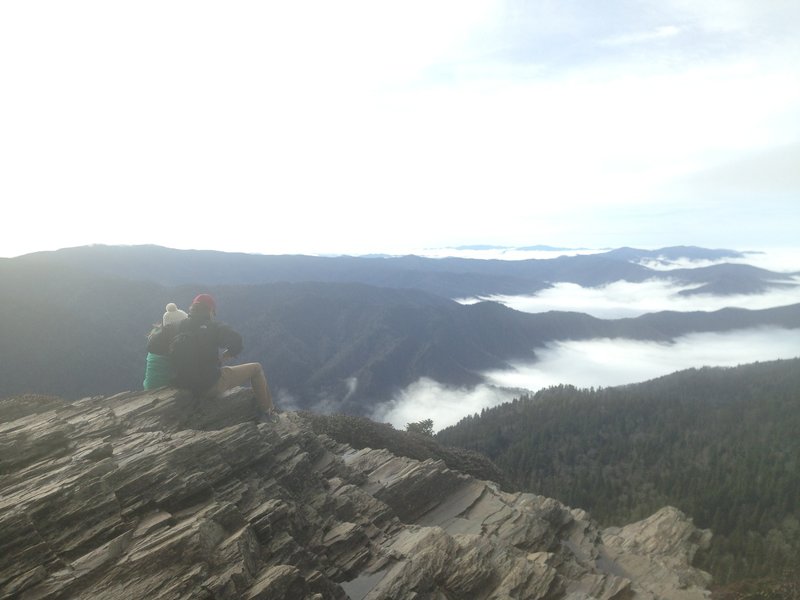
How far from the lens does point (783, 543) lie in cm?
9956

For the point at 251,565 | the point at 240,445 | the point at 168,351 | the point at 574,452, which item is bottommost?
the point at 574,452

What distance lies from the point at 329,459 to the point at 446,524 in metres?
9.65

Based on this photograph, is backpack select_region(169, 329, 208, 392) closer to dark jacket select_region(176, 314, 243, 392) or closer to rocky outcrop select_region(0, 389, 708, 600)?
dark jacket select_region(176, 314, 243, 392)

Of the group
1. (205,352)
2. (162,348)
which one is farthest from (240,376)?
(162,348)

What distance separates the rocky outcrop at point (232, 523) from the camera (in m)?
16.0

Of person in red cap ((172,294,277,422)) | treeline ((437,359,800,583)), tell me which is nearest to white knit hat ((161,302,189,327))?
person in red cap ((172,294,277,422))

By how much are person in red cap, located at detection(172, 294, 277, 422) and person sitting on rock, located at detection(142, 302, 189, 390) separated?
75 cm

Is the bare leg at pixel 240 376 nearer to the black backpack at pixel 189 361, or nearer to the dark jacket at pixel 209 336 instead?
the black backpack at pixel 189 361

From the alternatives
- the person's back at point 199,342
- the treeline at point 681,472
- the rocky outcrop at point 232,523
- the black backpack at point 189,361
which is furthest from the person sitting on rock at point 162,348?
the treeline at point 681,472

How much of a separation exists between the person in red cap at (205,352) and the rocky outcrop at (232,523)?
8.75 ft

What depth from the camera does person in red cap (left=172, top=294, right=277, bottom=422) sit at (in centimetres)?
2273

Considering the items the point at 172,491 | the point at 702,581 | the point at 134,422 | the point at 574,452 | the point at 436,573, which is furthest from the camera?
the point at 574,452

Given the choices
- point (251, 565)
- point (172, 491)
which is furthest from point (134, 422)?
point (251, 565)

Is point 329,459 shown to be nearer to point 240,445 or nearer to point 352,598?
point 240,445
